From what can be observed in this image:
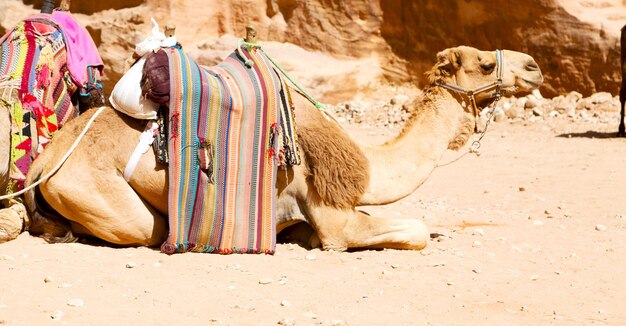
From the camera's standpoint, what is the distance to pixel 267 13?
1731 cm

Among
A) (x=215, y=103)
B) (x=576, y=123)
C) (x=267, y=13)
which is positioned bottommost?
(x=576, y=123)

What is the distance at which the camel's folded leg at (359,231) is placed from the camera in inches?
209

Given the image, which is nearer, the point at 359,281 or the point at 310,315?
the point at 310,315

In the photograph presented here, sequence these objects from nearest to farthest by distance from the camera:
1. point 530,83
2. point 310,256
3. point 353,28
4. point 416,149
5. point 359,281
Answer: point 359,281 → point 310,256 → point 416,149 → point 530,83 → point 353,28

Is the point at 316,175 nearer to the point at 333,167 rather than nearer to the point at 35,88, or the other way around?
the point at 333,167

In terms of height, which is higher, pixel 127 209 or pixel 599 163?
pixel 127 209

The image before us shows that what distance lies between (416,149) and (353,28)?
38.2ft

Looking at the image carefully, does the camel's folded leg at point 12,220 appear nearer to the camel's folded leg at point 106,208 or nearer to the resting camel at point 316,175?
the resting camel at point 316,175

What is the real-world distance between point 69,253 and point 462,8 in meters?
12.5

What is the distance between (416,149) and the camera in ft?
18.2

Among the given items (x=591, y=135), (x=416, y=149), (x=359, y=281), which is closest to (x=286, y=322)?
(x=359, y=281)

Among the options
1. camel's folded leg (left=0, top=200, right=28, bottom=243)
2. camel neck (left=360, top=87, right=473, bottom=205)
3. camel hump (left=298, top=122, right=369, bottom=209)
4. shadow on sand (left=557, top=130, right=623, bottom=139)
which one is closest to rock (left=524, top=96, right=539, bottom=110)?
shadow on sand (left=557, top=130, right=623, bottom=139)

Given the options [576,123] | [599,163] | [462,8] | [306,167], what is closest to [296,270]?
[306,167]

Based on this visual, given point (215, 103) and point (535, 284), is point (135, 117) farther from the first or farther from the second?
point (535, 284)
